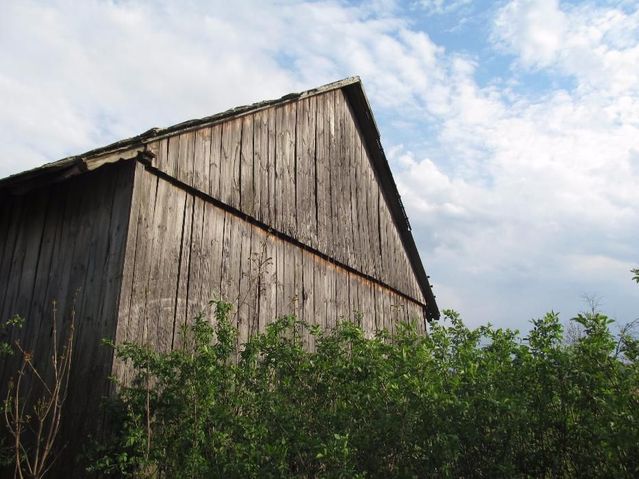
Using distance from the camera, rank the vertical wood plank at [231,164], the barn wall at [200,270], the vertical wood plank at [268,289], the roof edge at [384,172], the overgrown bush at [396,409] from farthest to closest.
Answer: the roof edge at [384,172], the vertical wood plank at [268,289], the vertical wood plank at [231,164], the barn wall at [200,270], the overgrown bush at [396,409]

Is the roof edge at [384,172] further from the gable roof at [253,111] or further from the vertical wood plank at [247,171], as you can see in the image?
the vertical wood plank at [247,171]

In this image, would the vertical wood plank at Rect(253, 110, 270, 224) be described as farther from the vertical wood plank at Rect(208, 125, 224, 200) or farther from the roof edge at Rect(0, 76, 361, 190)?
the vertical wood plank at Rect(208, 125, 224, 200)

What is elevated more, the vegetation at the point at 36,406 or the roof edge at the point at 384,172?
the roof edge at the point at 384,172

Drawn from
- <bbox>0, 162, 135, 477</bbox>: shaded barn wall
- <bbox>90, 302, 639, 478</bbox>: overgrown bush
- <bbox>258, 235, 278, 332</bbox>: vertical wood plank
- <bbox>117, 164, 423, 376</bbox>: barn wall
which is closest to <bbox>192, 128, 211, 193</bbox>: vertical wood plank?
<bbox>117, 164, 423, 376</bbox>: barn wall

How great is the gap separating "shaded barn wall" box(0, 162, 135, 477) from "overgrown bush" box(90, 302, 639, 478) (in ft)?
1.84

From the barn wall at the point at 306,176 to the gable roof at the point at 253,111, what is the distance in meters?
0.15

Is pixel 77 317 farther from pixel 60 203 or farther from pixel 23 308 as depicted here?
pixel 60 203

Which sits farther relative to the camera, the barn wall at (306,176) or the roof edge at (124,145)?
the barn wall at (306,176)

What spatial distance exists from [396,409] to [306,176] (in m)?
5.64

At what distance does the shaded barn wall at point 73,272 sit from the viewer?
5.42m

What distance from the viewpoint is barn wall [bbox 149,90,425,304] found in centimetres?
703

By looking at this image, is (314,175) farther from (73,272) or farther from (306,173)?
(73,272)

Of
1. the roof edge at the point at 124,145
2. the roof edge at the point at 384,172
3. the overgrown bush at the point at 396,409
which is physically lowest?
the overgrown bush at the point at 396,409

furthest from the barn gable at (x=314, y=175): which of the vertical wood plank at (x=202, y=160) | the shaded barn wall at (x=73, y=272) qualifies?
the shaded barn wall at (x=73, y=272)
